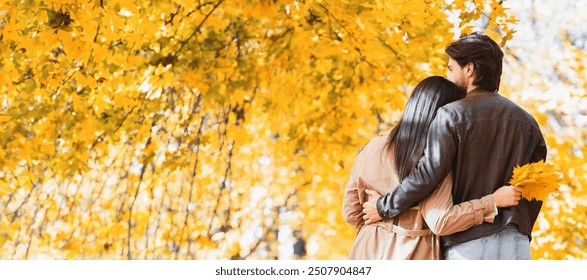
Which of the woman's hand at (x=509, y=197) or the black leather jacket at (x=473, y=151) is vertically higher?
the black leather jacket at (x=473, y=151)

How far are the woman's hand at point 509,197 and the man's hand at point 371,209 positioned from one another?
353 millimetres

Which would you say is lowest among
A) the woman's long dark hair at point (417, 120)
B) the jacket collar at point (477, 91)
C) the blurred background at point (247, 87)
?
the woman's long dark hair at point (417, 120)

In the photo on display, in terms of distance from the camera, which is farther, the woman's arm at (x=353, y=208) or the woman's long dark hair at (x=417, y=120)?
the woman's arm at (x=353, y=208)

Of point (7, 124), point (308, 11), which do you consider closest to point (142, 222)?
point (7, 124)

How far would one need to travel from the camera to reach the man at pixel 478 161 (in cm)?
217

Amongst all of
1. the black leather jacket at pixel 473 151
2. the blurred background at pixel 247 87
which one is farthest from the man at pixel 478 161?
the blurred background at pixel 247 87

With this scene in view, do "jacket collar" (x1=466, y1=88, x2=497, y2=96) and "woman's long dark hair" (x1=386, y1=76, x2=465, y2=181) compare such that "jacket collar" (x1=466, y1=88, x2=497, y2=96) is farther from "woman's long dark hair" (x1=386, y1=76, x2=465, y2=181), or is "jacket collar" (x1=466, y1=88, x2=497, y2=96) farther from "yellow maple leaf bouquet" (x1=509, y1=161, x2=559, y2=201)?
"yellow maple leaf bouquet" (x1=509, y1=161, x2=559, y2=201)

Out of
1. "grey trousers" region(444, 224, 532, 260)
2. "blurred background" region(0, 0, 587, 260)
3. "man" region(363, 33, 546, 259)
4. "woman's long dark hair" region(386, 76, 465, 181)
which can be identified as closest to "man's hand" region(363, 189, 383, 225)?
"man" region(363, 33, 546, 259)

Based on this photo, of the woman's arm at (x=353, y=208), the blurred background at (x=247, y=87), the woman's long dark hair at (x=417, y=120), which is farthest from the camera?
the blurred background at (x=247, y=87)

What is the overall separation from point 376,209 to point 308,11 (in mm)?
2234

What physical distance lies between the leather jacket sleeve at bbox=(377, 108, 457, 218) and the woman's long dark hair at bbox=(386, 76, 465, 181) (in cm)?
3

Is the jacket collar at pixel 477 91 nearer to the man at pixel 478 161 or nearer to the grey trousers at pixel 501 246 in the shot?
the man at pixel 478 161

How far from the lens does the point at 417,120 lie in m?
2.28

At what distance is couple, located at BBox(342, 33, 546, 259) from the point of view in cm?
217
